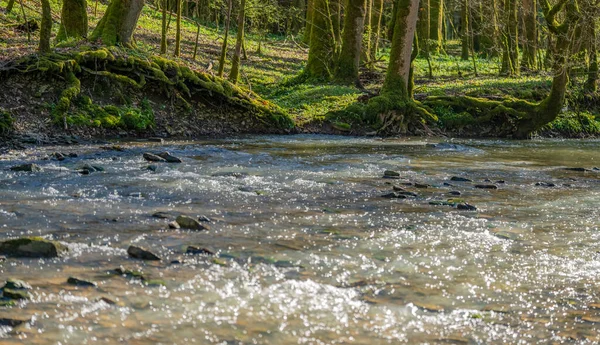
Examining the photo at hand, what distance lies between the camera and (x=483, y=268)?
5.75m

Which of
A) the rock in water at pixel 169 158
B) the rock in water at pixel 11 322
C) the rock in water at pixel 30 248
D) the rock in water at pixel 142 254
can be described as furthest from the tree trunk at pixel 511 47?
the rock in water at pixel 11 322

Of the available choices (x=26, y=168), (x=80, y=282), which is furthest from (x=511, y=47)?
(x=80, y=282)

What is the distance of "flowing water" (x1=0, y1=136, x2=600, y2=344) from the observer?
433 cm

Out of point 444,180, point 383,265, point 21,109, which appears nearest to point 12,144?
point 21,109

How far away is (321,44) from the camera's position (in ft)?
78.1

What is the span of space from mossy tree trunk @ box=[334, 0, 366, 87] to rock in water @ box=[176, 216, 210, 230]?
1642cm

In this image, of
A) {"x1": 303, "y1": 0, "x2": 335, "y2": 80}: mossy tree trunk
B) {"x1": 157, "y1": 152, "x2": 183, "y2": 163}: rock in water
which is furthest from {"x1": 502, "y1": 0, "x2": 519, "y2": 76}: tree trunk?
{"x1": 157, "y1": 152, "x2": 183, "y2": 163}: rock in water

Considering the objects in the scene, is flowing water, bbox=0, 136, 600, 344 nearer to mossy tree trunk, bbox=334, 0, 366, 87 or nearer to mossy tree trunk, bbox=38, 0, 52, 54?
mossy tree trunk, bbox=38, 0, 52, 54

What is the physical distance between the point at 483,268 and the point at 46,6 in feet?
37.7

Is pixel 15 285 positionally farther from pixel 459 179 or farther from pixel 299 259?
pixel 459 179

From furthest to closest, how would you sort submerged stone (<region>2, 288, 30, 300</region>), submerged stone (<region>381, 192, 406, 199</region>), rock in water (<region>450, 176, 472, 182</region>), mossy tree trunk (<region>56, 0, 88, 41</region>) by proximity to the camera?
mossy tree trunk (<region>56, 0, 88, 41</region>)
rock in water (<region>450, 176, 472, 182</region>)
submerged stone (<region>381, 192, 406, 199</region>)
submerged stone (<region>2, 288, 30, 300</region>)

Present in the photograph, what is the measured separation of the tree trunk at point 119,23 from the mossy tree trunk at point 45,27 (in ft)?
6.45

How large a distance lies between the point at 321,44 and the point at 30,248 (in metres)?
19.2

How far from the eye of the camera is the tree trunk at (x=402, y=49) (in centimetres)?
1812
